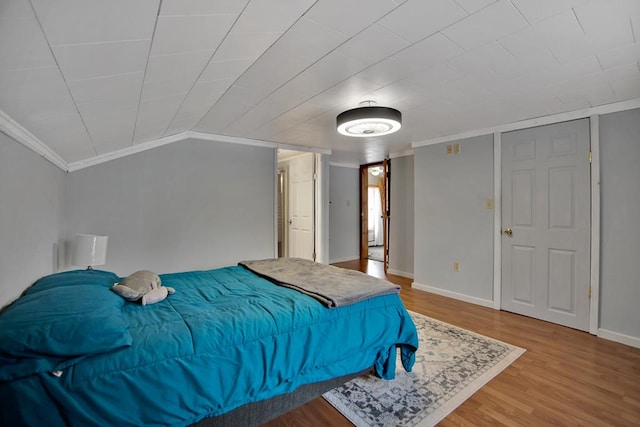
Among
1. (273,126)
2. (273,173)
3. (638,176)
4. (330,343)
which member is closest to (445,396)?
(330,343)

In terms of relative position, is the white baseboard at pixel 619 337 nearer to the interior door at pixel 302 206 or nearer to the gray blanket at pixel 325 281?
the gray blanket at pixel 325 281

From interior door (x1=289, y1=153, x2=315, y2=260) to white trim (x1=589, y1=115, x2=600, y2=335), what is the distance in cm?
355

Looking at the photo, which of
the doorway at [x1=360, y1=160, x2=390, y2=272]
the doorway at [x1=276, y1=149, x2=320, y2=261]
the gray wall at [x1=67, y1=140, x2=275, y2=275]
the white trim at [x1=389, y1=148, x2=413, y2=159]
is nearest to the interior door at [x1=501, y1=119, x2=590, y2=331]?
the white trim at [x1=389, y1=148, x2=413, y2=159]

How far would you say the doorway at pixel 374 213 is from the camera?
222 inches

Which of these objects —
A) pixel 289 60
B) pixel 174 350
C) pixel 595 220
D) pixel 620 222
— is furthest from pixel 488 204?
pixel 174 350

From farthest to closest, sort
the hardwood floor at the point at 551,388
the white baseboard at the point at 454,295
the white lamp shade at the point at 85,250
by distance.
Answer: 1. the white baseboard at the point at 454,295
2. the white lamp shade at the point at 85,250
3. the hardwood floor at the point at 551,388

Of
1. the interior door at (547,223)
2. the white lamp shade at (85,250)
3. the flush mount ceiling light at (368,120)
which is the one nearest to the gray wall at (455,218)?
the interior door at (547,223)

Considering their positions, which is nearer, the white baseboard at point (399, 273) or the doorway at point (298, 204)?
the doorway at point (298, 204)

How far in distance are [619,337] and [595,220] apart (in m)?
1.12

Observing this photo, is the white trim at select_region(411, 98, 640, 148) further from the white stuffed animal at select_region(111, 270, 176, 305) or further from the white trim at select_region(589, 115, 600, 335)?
the white stuffed animal at select_region(111, 270, 176, 305)

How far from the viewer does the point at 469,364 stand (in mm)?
2365

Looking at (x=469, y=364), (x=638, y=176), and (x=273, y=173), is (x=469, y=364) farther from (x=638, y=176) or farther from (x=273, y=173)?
(x=273, y=173)

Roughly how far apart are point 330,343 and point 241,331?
581 millimetres

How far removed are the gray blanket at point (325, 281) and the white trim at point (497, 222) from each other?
213 cm
